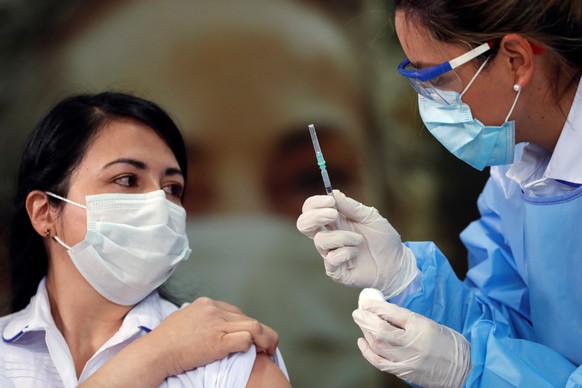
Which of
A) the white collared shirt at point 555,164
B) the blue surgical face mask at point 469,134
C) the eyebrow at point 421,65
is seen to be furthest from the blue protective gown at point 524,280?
the eyebrow at point 421,65

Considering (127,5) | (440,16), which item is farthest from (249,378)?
(127,5)

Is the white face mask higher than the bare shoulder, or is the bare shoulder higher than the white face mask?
the white face mask

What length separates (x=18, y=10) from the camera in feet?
9.57

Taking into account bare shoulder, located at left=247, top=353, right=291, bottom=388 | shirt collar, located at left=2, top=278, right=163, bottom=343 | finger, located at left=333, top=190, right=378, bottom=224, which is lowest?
bare shoulder, located at left=247, top=353, right=291, bottom=388

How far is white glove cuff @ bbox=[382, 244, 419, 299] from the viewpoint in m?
2.01

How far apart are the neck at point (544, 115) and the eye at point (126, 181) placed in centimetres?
101

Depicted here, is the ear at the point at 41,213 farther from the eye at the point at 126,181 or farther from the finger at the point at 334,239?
the finger at the point at 334,239

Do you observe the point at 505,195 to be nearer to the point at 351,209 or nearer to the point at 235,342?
the point at 351,209

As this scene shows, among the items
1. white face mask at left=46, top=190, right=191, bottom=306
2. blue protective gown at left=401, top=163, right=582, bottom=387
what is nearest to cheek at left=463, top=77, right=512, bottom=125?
blue protective gown at left=401, top=163, right=582, bottom=387

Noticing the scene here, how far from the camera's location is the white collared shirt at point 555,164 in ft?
5.69

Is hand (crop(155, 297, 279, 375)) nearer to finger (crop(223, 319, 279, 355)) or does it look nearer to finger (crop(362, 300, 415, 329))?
finger (crop(223, 319, 279, 355))

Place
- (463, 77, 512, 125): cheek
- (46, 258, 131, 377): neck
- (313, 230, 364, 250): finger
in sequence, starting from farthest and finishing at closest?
1. (46, 258, 131, 377): neck
2. (313, 230, 364, 250): finger
3. (463, 77, 512, 125): cheek

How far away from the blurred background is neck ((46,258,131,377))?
2.58 ft

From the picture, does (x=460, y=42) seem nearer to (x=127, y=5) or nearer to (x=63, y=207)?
(x=63, y=207)
